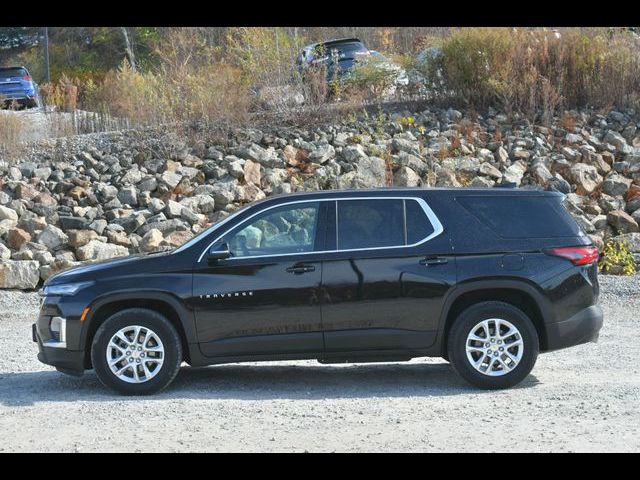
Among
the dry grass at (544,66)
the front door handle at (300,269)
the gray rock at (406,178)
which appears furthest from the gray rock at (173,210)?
the front door handle at (300,269)

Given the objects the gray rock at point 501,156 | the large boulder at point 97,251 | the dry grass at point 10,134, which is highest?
the dry grass at point 10,134

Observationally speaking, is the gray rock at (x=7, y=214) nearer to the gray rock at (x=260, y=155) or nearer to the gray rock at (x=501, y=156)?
the gray rock at (x=260, y=155)

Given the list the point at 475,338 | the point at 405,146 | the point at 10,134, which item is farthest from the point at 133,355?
the point at 10,134

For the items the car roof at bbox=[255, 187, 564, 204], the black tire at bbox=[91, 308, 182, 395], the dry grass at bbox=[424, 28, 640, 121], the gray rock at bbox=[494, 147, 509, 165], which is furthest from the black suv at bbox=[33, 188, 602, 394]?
the dry grass at bbox=[424, 28, 640, 121]

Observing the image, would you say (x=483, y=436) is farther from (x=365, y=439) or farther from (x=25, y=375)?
(x=25, y=375)

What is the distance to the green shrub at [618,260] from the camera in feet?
52.2

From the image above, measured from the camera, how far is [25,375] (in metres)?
10.0

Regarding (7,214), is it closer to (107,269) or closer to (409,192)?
(107,269)

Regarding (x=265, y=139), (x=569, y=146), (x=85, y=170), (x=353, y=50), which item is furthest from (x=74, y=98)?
(x=569, y=146)

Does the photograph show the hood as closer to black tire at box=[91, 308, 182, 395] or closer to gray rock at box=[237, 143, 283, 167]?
black tire at box=[91, 308, 182, 395]

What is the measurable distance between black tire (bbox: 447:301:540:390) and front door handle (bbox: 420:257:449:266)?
1.62ft

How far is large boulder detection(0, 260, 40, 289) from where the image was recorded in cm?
1513

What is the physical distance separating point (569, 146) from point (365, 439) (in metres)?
14.7

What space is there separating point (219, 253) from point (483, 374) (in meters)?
2.47
